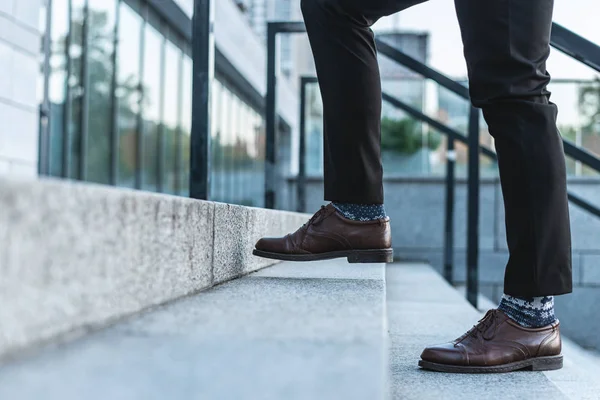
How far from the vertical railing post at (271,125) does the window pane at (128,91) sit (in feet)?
→ 9.63

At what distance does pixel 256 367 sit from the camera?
72 cm

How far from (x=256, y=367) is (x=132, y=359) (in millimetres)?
122

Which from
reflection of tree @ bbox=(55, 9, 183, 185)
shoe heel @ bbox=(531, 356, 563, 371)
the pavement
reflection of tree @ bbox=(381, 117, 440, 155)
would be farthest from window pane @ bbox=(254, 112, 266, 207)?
the pavement

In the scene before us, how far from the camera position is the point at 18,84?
3.78 m

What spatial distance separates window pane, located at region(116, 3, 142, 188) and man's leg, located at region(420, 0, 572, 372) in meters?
4.72

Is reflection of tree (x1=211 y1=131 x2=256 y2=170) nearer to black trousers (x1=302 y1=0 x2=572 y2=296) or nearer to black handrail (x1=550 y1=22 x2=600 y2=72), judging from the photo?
black handrail (x1=550 y1=22 x2=600 y2=72)

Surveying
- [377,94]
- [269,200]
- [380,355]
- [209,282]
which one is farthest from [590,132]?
[380,355]

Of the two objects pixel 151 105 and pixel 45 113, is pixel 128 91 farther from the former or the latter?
pixel 45 113

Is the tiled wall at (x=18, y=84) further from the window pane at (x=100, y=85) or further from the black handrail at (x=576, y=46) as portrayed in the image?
the black handrail at (x=576, y=46)

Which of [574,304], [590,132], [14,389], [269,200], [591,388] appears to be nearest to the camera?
[14,389]

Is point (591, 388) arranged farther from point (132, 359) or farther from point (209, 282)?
point (132, 359)

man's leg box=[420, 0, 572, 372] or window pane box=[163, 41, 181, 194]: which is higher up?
window pane box=[163, 41, 181, 194]

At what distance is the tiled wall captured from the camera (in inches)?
142

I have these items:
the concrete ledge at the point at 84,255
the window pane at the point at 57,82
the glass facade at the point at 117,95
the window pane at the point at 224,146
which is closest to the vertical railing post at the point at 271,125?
the glass facade at the point at 117,95
